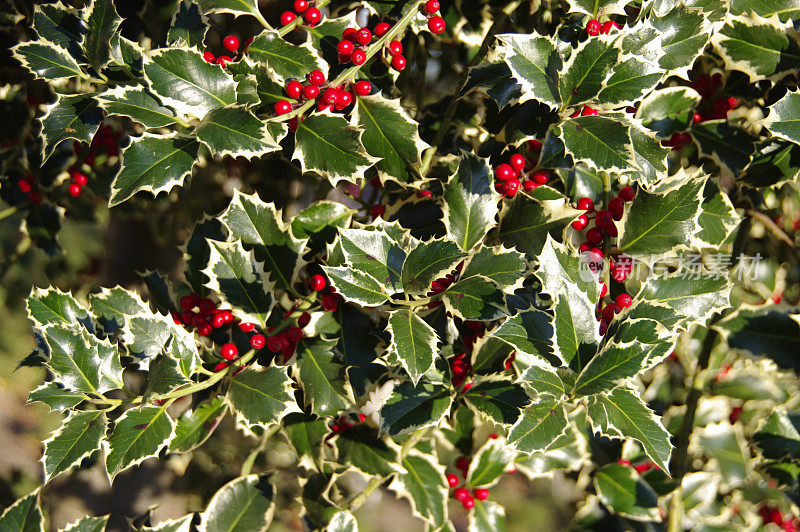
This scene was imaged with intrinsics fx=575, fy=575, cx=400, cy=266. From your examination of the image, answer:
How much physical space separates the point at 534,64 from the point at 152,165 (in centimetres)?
64

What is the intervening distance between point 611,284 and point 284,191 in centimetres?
94

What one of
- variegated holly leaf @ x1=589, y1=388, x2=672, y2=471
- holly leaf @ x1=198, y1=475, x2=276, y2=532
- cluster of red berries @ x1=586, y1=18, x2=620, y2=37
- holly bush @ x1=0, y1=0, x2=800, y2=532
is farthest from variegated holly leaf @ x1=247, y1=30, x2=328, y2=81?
holly leaf @ x1=198, y1=475, x2=276, y2=532

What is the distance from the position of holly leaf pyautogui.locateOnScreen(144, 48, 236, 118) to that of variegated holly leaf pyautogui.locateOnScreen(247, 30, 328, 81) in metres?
0.12

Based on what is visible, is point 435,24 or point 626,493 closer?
point 435,24

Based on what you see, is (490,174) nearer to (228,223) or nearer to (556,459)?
(228,223)

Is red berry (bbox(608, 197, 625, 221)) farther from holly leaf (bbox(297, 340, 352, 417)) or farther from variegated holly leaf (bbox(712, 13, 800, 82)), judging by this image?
holly leaf (bbox(297, 340, 352, 417))

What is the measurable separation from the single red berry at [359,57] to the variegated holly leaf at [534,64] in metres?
0.25

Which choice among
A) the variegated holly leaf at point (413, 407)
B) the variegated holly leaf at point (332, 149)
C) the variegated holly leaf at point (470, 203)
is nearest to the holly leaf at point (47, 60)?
the variegated holly leaf at point (332, 149)

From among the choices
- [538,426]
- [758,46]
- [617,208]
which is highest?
[758,46]

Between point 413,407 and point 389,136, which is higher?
point 389,136

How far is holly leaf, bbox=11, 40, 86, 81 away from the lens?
1054 millimetres

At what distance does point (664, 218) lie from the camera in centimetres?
97

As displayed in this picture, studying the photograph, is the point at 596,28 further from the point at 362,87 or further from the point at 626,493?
the point at 626,493

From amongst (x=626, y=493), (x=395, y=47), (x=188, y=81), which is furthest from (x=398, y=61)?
(x=626, y=493)
